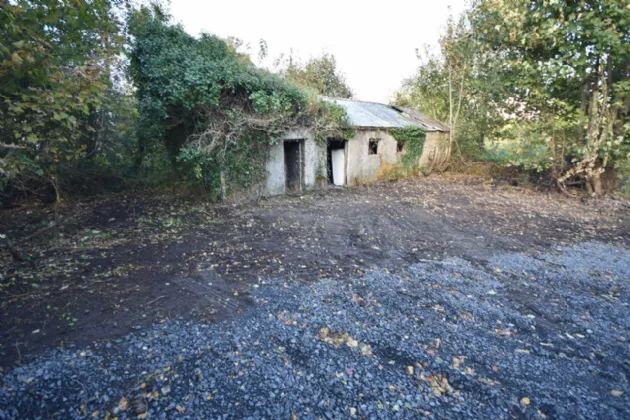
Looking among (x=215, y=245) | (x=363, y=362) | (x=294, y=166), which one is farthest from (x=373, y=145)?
(x=363, y=362)

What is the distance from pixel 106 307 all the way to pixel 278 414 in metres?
2.90

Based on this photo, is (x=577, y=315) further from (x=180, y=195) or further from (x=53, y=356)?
(x=180, y=195)

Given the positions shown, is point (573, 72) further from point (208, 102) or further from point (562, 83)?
point (208, 102)

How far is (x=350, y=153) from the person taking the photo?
13.2 meters

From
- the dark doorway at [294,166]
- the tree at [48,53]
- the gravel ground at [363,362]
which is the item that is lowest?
the gravel ground at [363,362]

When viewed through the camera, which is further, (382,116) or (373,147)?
(382,116)

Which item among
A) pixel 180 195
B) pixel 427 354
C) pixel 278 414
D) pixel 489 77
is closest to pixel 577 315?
pixel 427 354

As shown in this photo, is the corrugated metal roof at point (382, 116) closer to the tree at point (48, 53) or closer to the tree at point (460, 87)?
the tree at point (460, 87)

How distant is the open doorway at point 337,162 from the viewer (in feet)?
43.3

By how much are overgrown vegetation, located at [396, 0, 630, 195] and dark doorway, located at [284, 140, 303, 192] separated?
25.9 ft

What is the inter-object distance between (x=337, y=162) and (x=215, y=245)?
8.41 m

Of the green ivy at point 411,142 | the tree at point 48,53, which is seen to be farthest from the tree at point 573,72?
the tree at point 48,53

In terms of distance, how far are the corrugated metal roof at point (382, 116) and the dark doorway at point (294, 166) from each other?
116 inches

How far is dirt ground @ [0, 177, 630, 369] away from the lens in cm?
380
